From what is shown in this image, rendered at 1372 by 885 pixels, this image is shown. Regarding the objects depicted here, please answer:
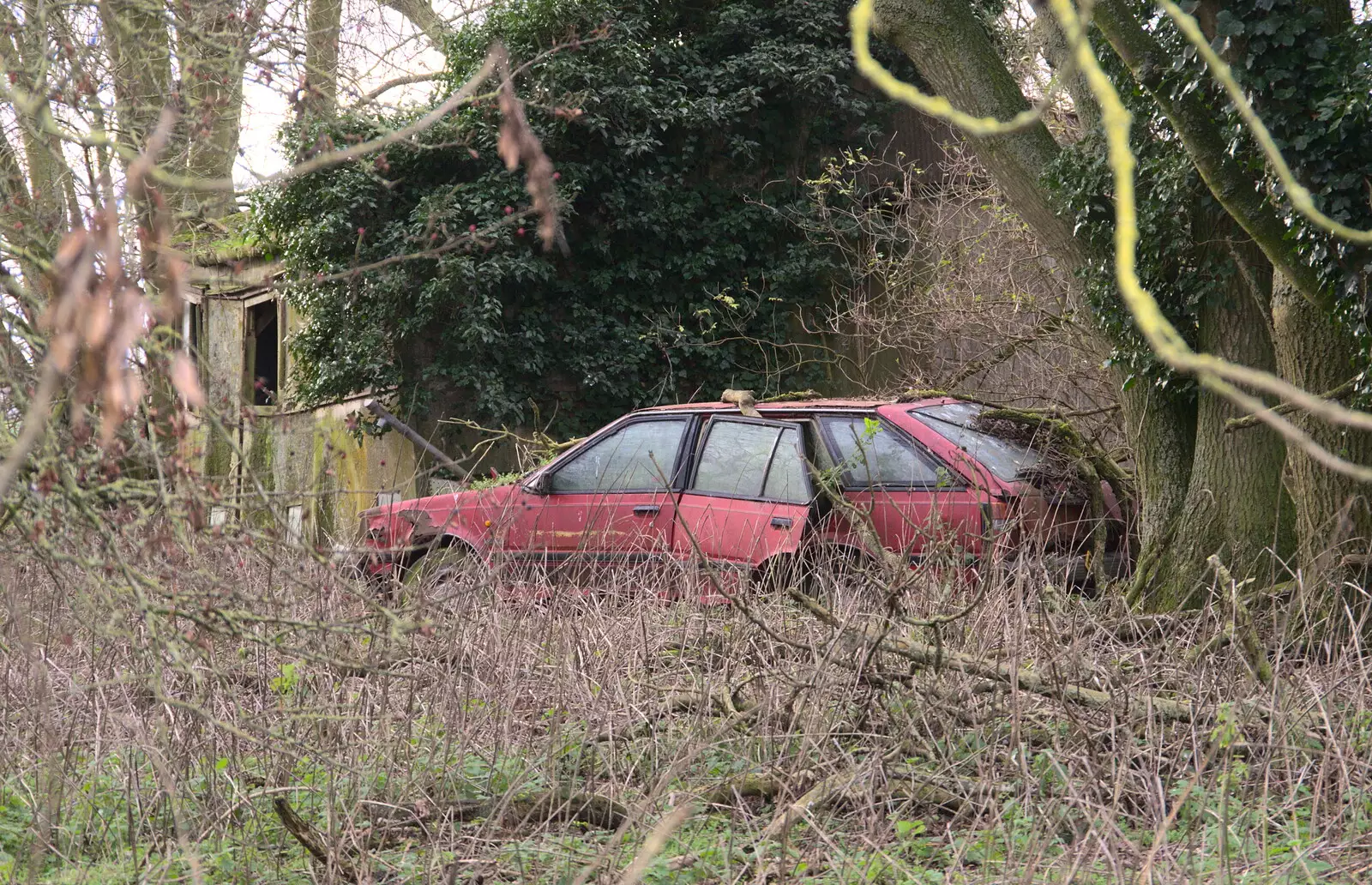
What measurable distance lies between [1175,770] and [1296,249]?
293cm

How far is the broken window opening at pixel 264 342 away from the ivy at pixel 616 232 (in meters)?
3.07

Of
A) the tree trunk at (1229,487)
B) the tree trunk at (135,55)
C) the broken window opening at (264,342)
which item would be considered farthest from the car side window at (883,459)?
the broken window opening at (264,342)

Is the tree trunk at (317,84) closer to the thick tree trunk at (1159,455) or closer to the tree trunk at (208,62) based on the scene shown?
the tree trunk at (208,62)

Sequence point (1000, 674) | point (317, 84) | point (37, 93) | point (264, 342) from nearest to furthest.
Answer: point (37, 93) < point (1000, 674) < point (317, 84) < point (264, 342)

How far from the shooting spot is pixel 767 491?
7.51 m

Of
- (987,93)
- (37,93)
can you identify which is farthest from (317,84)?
(987,93)

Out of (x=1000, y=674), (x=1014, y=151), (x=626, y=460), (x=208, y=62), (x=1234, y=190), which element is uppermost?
(x=1014, y=151)

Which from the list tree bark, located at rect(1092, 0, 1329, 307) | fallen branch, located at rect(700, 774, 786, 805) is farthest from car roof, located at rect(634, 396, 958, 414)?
fallen branch, located at rect(700, 774, 786, 805)

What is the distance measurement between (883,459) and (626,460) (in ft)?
6.00

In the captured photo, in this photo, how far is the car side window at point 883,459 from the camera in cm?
700

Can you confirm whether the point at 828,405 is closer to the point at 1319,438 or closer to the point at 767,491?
the point at 767,491

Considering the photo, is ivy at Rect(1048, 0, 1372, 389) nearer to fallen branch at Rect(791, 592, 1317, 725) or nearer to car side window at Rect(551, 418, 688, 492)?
fallen branch at Rect(791, 592, 1317, 725)

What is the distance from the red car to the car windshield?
11 mm

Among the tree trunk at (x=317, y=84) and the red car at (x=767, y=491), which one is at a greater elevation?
the tree trunk at (x=317, y=84)
